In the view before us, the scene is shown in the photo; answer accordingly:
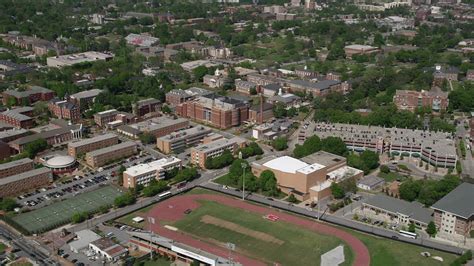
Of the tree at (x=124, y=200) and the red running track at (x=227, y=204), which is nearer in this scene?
the red running track at (x=227, y=204)

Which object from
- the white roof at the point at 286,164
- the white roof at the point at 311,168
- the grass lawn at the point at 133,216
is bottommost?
the grass lawn at the point at 133,216

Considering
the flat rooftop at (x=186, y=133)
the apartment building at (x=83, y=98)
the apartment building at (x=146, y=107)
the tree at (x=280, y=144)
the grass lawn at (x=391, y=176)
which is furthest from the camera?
the apartment building at (x=83, y=98)

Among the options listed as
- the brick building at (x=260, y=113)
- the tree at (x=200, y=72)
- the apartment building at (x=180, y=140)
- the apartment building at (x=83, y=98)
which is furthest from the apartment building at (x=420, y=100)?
the apartment building at (x=83, y=98)

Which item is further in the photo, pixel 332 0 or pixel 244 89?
pixel 332 0

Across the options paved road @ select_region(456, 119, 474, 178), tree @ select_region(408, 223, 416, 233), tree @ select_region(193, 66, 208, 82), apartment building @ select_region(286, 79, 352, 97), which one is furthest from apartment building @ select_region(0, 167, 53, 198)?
apartment building @ select_region(286, 79, 352, 97)

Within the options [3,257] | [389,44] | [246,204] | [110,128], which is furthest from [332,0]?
[3,257]

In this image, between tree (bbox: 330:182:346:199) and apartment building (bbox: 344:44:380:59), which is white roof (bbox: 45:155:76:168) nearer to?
tree (bbox: 330:182:346:199)

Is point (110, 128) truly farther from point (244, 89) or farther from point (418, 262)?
point (418, 262)

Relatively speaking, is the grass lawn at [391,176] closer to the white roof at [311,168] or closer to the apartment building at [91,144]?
the white roof at [311,168]
